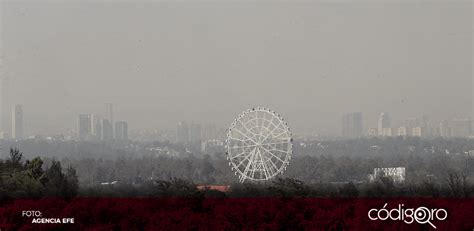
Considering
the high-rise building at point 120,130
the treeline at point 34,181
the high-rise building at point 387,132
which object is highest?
the high-rise building at point 120,130

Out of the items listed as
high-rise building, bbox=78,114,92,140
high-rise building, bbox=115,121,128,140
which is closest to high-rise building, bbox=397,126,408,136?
high-rise building, bbox=115,121,128,140

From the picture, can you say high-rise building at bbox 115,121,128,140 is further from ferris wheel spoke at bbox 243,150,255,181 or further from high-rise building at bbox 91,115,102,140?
ferris wheel spoke at bbox 243,150,255,181

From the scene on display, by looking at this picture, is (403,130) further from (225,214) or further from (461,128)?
(225,214)

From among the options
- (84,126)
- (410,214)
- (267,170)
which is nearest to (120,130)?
(84,126)

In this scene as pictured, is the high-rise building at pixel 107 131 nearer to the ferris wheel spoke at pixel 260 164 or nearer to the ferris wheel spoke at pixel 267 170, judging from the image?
the ferris wheel spoke at pixel 260 164

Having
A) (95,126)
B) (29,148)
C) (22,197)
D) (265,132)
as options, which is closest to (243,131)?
(265,132)

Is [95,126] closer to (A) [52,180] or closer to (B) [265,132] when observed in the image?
(B) [265,132]

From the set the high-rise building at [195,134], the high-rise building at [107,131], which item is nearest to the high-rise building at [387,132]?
the high-rise building at [195,134]
